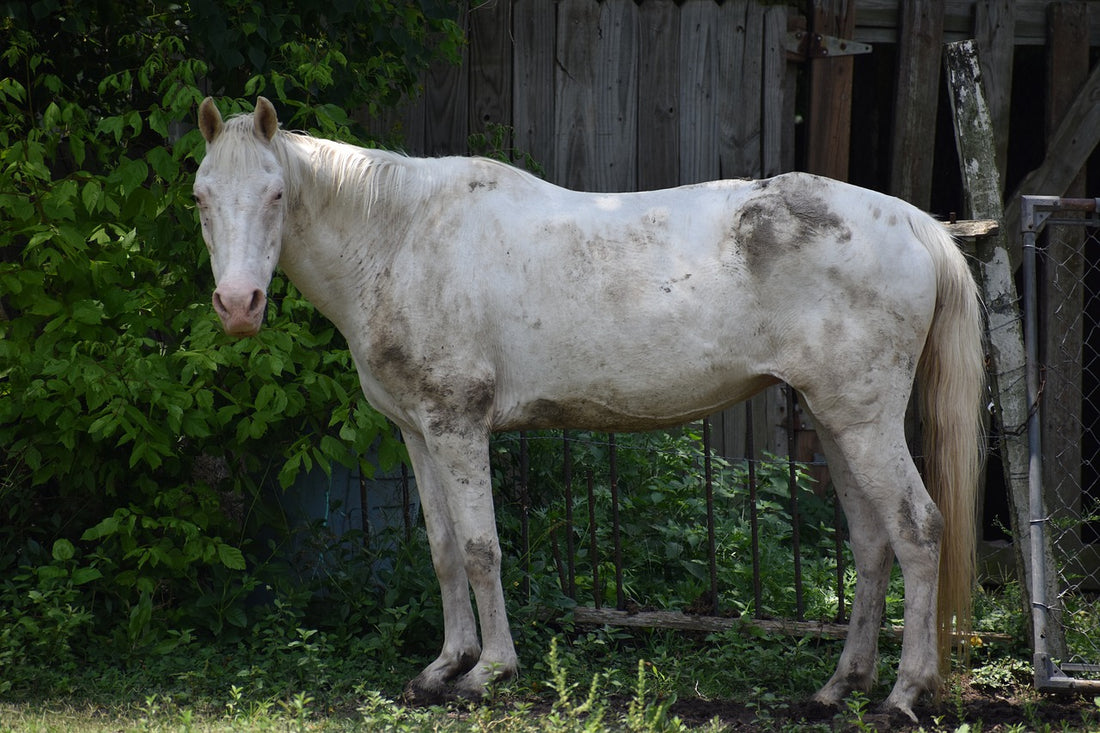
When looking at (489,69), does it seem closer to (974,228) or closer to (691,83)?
(691,83)

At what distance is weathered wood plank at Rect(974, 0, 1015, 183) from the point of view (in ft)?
20.6

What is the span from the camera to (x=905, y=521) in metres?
4.11

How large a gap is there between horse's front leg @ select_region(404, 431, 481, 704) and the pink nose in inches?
37.0

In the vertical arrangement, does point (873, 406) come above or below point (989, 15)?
below

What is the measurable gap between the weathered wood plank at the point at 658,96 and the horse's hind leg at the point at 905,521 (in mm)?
2595

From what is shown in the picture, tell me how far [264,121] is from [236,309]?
0.74m

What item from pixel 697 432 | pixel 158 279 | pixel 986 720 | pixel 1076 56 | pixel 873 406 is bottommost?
pixel 986 720

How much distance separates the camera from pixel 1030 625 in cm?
471

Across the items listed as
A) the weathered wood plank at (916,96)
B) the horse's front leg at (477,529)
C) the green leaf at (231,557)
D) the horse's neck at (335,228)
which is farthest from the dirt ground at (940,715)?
the weathered wood plank at (916,96)

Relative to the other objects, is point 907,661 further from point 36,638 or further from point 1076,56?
point 1076,56

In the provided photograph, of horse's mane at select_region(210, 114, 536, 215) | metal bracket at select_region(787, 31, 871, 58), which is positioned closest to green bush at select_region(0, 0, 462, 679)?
horse's mane at select_region(210, 114, 536, 215)

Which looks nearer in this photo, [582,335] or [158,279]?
[582,335]

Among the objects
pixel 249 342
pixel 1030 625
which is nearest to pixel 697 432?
pixel 1030 625

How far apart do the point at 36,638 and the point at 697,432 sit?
11.6ft
